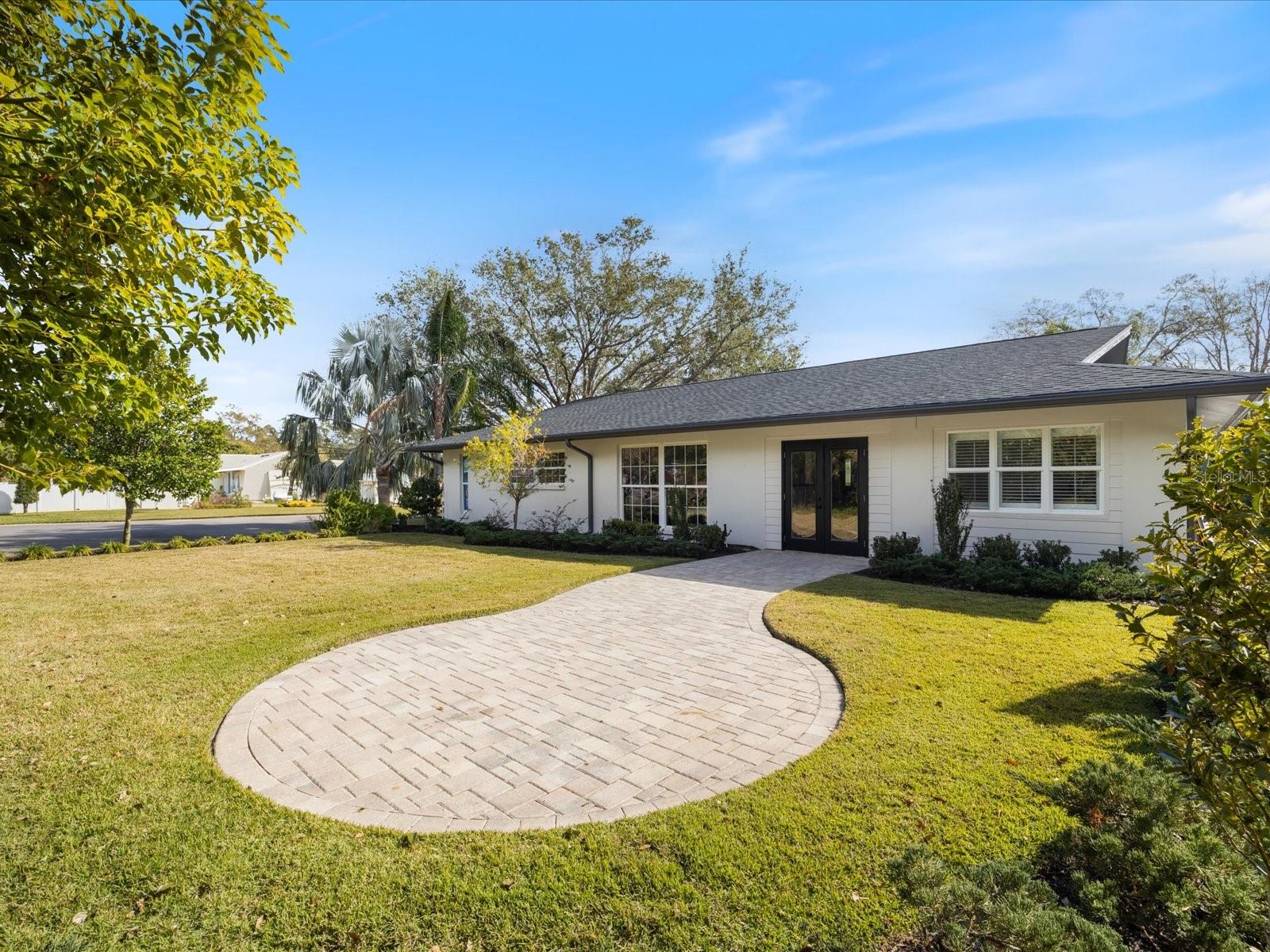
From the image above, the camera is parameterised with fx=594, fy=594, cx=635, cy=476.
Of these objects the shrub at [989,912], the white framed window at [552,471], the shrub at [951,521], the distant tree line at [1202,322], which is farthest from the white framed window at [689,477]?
the distant tree line at [1202,322]

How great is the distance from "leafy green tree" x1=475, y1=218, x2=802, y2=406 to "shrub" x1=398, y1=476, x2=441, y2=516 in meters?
10.3

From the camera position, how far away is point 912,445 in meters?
10.7

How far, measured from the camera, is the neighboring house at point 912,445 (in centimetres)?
864

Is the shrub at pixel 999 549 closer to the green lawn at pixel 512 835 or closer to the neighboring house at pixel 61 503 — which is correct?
the green lawn at pixel 512 835

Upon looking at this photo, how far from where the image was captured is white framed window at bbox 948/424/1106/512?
9.09m

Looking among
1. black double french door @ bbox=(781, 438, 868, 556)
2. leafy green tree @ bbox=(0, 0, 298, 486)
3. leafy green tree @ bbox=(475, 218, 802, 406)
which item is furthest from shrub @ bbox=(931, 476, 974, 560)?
leafy green tree @ bbox=(475, 218, 802, 406)

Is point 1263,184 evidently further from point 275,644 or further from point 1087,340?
point 275,644

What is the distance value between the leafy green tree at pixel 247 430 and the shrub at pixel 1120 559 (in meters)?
58.4

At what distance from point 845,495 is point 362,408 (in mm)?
17182

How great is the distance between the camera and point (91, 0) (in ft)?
8.05

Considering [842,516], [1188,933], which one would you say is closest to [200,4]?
[1188,933]

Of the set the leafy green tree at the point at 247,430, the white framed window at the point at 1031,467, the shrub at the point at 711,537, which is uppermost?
the leafy green tree at the point at 247,430

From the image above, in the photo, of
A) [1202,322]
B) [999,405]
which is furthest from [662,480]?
[1202,322]

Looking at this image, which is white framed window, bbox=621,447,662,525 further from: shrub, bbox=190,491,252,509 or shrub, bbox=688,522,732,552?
shrub, bbox=190,491,252,509
